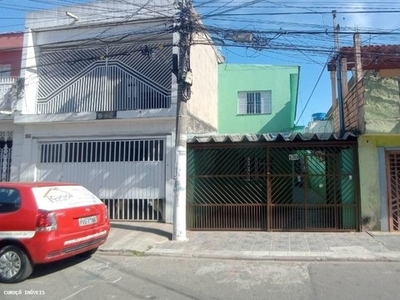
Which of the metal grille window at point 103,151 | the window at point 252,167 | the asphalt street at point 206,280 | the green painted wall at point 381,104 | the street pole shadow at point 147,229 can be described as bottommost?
the asphalt street at point 206,280

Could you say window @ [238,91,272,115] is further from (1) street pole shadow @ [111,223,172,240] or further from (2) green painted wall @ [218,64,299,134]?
(1) street pole shadow @ [111,223,172,240]

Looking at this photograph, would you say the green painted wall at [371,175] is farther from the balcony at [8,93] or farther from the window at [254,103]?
the balcony at [8,93]

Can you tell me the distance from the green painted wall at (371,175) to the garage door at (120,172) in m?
5.39

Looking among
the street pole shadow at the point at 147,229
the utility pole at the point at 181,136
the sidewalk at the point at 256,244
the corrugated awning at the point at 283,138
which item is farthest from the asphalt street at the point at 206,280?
the corrugated awning at the point at 283,138

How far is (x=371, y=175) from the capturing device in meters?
9.63

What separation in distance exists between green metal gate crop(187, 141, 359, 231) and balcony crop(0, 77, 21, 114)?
604 centimetres

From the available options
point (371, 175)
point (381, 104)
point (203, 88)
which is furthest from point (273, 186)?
point (203, 88)

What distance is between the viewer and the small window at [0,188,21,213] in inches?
229

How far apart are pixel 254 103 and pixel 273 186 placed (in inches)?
316

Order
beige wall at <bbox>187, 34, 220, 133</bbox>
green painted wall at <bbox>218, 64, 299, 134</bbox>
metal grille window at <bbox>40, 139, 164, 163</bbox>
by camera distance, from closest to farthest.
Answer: metal grille window at <bbox>40, 139, 164, 163</bbox>, beige wall at <bbox>187, 34, 220, 133</bbox>, green painted wall at <bbox>218, 64, 299, 134</bbox>

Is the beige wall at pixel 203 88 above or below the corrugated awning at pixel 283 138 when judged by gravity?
above

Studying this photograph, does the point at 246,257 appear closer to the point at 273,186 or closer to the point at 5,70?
the point at 273,186

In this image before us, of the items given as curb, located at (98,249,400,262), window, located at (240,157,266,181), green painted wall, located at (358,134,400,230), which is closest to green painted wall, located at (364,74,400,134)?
green painted wall, located at (358,134,400,230)

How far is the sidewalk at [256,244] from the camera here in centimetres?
727
